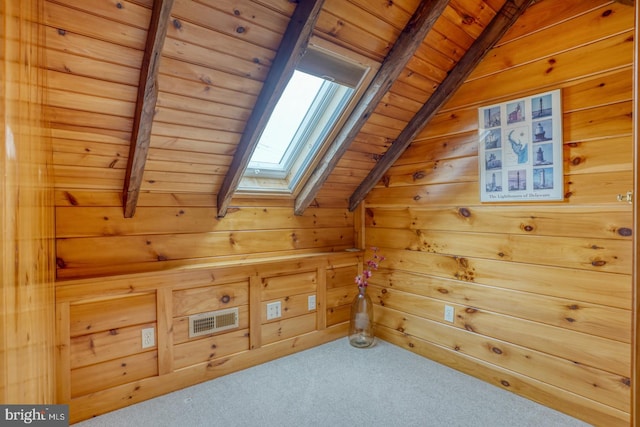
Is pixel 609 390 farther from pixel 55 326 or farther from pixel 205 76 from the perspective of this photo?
pixel 55 326

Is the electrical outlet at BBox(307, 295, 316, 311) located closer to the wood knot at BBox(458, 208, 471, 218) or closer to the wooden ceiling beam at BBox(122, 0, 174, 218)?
the wood knot at BBox(458, 208, 471, 218)

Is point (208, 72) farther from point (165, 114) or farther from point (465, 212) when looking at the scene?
point (465, 212)

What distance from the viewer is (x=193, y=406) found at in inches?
75.2

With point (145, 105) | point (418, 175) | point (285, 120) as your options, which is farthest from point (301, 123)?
point (145, 105)

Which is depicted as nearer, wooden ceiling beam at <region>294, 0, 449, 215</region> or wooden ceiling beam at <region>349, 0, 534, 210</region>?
wooden ceiling beam at <region>294, 0, 449, 215</region>

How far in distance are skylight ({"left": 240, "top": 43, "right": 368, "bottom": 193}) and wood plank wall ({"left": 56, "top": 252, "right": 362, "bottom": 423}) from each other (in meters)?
0.64

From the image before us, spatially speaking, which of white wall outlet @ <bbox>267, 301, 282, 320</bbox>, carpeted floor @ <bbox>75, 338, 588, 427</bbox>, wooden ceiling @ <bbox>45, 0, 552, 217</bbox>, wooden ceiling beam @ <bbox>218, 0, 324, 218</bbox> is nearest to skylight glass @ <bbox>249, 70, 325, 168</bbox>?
wooden ceiling beam @ <bbox>218, 0, 324, 218</bbox>

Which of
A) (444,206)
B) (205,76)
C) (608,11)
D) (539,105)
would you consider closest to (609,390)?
(444,206)

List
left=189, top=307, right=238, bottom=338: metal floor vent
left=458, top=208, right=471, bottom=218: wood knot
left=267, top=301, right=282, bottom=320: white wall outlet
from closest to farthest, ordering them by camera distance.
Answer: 1. left=189, top=307, right=238, bottom=338: metal floor vent
2. left=458, top=208, right=471, bottom=218: wood knot
3. left=267, top=301, right=282, bottom=320: white wall outlet

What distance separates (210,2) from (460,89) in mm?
1670

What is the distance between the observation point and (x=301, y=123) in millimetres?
2355

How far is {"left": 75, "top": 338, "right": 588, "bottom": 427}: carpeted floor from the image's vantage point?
1.78m

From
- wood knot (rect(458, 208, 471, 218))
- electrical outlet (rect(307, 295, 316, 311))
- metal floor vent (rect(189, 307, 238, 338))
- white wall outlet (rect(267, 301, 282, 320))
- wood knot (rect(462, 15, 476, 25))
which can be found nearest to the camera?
wood knot (rect(462, 15, 476, 25))

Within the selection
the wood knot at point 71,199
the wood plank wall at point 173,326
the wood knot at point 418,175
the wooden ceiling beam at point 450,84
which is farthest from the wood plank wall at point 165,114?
the wood knot at point 418,175
